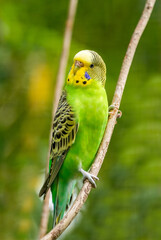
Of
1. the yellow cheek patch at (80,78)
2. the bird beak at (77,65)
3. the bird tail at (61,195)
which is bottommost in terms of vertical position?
the bird tail at (61,195)

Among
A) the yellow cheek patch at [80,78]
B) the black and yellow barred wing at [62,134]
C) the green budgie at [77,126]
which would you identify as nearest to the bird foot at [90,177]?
the green budgie at [77,126]

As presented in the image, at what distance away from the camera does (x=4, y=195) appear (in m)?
3.80

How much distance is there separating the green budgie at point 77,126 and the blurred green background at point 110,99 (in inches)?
16.0

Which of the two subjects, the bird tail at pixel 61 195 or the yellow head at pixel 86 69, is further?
the bird tail at pixel 61 195

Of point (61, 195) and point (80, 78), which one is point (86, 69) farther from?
point (61, 195)

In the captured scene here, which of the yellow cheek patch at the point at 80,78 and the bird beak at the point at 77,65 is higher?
the bird beak at the point at 77,65

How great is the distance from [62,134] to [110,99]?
96cm

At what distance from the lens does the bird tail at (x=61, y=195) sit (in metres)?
3.29

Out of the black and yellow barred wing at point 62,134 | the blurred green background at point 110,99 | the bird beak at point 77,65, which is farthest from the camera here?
the blurred green background at point 110,99

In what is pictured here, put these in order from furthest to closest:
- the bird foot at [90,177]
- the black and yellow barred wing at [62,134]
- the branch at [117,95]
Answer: the black and yellow barred wing at [62,134], the bird foot at [90,177], the branch at [117,95]

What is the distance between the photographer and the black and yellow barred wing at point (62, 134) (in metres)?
3.19

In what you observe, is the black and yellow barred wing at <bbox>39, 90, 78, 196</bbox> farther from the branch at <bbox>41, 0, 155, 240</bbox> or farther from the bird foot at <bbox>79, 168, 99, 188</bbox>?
the branch at <bbox>41, 0, 155, 240</bbox>

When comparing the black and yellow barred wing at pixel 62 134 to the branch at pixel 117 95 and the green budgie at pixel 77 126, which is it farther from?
the branch at pixel 117 95

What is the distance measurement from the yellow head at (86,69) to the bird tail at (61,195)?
2.32 feet
